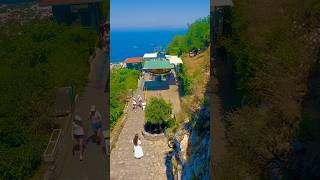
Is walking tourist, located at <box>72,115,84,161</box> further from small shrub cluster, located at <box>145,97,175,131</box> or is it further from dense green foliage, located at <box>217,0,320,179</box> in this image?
small shrub cluster, located at <box>145,97,175,131</box>

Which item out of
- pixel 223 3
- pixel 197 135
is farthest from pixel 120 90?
pixel 223 3

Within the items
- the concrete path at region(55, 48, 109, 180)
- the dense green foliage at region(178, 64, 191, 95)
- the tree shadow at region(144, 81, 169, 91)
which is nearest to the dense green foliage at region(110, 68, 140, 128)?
the tree shadow at region(144, 81, 169, 91)

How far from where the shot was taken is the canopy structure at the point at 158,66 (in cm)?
1454

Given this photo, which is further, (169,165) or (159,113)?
(159,113)

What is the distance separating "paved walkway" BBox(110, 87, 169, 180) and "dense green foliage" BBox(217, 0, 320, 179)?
3.21 meters

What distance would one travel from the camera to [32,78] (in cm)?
1130

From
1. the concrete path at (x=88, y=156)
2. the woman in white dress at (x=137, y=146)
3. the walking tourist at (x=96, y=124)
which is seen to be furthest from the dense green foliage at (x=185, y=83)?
the walking tourist at (x=96, y=124)

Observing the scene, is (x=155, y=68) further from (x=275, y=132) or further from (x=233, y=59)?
(x=275, y=132)

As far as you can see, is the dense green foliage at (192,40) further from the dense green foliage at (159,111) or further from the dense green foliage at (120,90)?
the dense green foliage at (159,111)

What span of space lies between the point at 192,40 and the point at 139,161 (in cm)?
1301

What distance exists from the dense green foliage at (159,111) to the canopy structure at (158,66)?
4.27 feet

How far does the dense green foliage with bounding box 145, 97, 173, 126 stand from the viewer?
13.3m

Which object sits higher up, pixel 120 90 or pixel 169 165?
pixel 120 90

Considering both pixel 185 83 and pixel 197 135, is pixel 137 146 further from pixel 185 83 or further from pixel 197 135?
pixel 185 83
